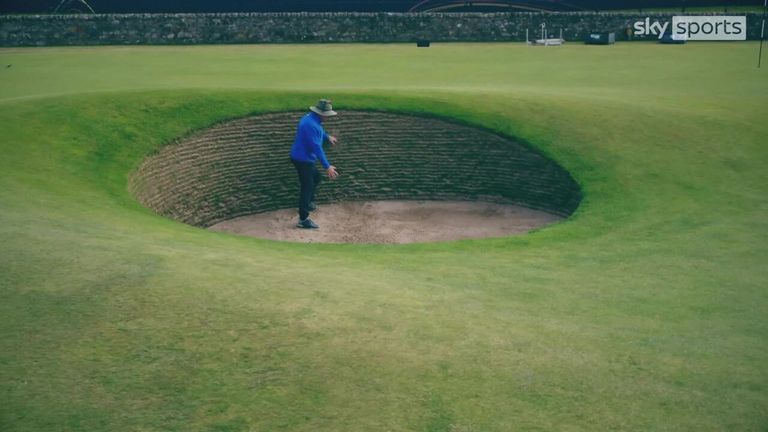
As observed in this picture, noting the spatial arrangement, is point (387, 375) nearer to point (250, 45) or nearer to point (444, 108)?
point (444, 108)

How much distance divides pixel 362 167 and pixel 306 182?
285cm

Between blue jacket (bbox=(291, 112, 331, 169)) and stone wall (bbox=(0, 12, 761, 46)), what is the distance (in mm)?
26574

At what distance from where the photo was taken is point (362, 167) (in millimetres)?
21406

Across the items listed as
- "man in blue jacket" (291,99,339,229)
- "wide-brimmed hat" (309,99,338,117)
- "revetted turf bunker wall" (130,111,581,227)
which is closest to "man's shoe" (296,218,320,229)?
"man in blue jacket" (291,99,339,229)

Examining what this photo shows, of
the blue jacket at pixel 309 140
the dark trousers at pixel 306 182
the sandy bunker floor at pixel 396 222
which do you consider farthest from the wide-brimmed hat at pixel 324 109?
the sandy bunker floor at pixel 396 222

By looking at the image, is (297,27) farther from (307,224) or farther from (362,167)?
(307,224)

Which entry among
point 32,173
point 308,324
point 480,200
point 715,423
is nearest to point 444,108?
point 480,200

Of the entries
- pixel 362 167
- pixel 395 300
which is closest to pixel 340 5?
pixel 362 167

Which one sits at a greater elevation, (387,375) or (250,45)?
(250,45)

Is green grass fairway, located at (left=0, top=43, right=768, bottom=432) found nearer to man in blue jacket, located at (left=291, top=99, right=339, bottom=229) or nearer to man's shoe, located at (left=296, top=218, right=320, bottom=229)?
man in blue jacket, located at (left=291, top=99, right=339, bottom=229)

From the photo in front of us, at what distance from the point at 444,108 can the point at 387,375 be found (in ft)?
46.7

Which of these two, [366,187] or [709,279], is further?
[366,187]

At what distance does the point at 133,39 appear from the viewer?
42938 millimetres

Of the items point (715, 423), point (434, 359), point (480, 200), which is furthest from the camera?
point (480, 200)
